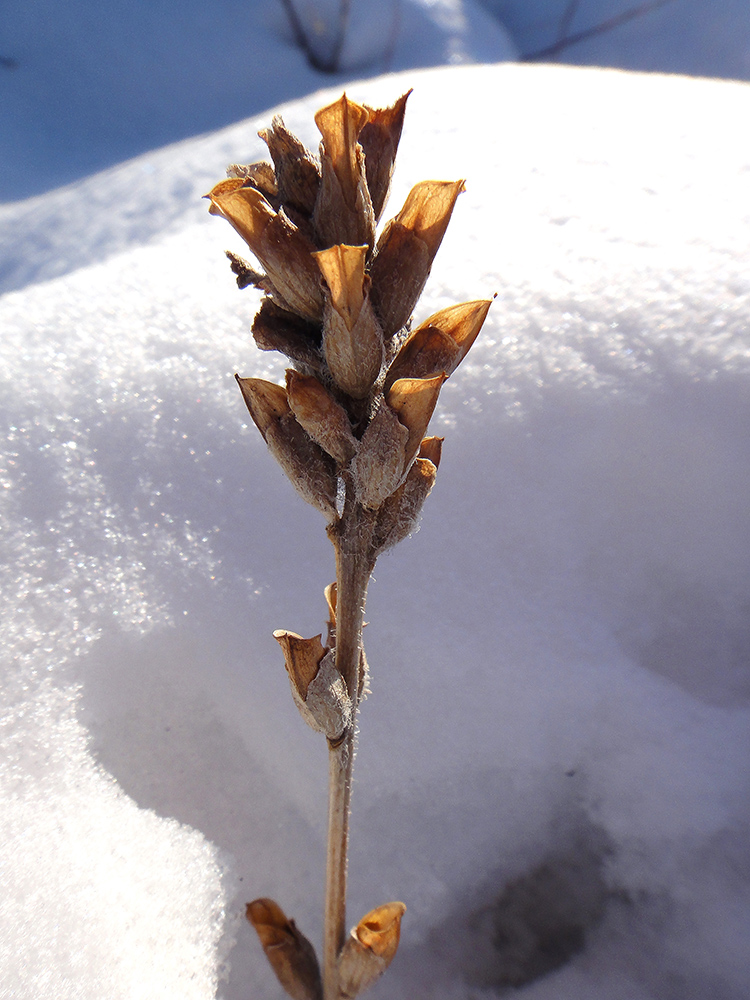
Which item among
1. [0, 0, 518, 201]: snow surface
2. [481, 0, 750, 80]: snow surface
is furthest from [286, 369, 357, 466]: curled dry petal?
[481, 0, 750, 80]: snow surface

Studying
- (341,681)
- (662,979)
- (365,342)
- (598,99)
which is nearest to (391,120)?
(365,342)

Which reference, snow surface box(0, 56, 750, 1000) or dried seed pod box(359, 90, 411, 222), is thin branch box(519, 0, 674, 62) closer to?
snow surface box(0, 56, 750, 1000)

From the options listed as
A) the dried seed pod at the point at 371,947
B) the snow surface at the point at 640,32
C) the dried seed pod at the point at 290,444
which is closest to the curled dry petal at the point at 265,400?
the dried seed pod at the point at 290,444

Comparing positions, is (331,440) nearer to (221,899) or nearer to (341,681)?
(341,681)

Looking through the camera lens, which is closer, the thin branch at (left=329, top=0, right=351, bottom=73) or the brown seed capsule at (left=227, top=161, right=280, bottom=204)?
the brown seed capsule at (left=227, top=161, right=280, bottom=204)

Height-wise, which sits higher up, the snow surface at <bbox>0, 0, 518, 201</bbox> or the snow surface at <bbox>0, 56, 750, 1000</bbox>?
the snow surface at <bbox>0, 0, 518, 201</bbox>

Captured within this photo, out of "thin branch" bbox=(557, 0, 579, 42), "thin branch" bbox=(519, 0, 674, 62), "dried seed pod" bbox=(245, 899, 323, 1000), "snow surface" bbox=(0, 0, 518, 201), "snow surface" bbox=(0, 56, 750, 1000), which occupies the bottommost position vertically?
"dried seed pod" bbox=(245, 899, 323, 1000)

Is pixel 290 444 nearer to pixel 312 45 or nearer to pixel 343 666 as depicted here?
pixel 343 666
